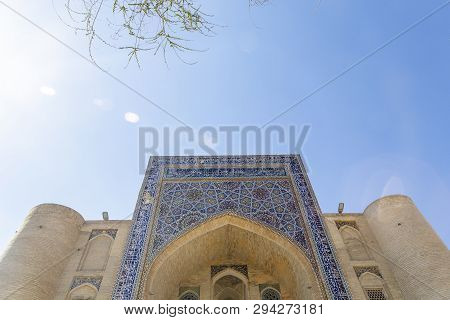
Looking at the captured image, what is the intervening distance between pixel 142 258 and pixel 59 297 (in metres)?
1.37

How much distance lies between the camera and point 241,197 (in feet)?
23.7

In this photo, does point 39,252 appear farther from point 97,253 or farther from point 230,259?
point 230,259

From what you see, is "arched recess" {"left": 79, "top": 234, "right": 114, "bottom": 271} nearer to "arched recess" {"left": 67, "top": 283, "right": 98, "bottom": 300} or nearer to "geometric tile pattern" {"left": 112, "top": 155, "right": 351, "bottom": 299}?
"arched recess" {"left": 67, "top": 283, "right": 98, "bottom": 300}

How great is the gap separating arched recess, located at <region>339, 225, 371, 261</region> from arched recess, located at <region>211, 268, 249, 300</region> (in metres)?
1.90

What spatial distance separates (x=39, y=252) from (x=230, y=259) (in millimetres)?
3278

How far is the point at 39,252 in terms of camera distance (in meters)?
6.28

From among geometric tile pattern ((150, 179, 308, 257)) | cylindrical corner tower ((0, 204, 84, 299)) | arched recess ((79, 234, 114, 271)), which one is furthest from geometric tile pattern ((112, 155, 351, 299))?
cylindrical corner tower ((0, 204, 84, 299))

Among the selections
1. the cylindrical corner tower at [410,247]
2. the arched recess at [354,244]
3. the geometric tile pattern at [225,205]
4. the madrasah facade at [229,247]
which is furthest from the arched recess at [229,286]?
the cylindrical corner tower at [410,247]

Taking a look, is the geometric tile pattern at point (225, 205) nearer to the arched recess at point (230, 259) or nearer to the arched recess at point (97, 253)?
the arched recess at point (230, 259)

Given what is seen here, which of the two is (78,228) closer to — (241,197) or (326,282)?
(241,197)

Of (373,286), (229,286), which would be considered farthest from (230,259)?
(373,286)

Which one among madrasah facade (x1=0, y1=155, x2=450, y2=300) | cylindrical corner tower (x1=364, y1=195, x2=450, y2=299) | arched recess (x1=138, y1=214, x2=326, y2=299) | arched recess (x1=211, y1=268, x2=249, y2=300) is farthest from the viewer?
arched recess (x1=211, y1=268, x2=249, y2=300)

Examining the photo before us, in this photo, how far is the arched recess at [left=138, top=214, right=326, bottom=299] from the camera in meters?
6.32

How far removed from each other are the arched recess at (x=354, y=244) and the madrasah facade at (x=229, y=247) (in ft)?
0.06
